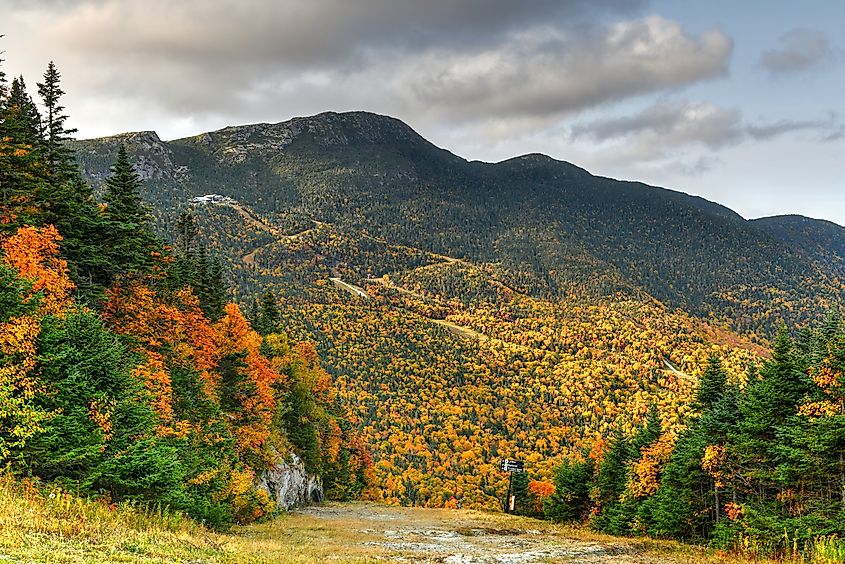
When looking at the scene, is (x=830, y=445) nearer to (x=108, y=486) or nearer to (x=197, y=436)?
(x=108, y=486)

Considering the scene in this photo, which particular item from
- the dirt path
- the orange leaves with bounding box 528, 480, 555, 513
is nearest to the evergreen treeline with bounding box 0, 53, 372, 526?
the dirt path

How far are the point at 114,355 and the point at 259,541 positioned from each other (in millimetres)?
9404

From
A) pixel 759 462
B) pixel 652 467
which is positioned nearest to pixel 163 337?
pixel 652 467

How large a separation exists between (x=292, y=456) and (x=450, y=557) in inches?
1551

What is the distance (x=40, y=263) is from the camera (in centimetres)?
2491

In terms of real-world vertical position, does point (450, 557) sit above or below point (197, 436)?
below

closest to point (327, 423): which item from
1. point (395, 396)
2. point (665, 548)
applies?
point (665, 548)

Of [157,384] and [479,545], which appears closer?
[479,545]

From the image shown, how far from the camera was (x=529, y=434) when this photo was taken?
183 m

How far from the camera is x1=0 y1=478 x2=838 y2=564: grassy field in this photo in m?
12.2

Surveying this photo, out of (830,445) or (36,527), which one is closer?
(36,527)

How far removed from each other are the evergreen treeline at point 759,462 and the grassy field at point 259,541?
2.41m

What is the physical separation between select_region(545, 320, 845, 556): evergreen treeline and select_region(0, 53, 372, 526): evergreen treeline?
22803 mm

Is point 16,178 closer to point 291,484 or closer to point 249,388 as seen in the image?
point 249,388
